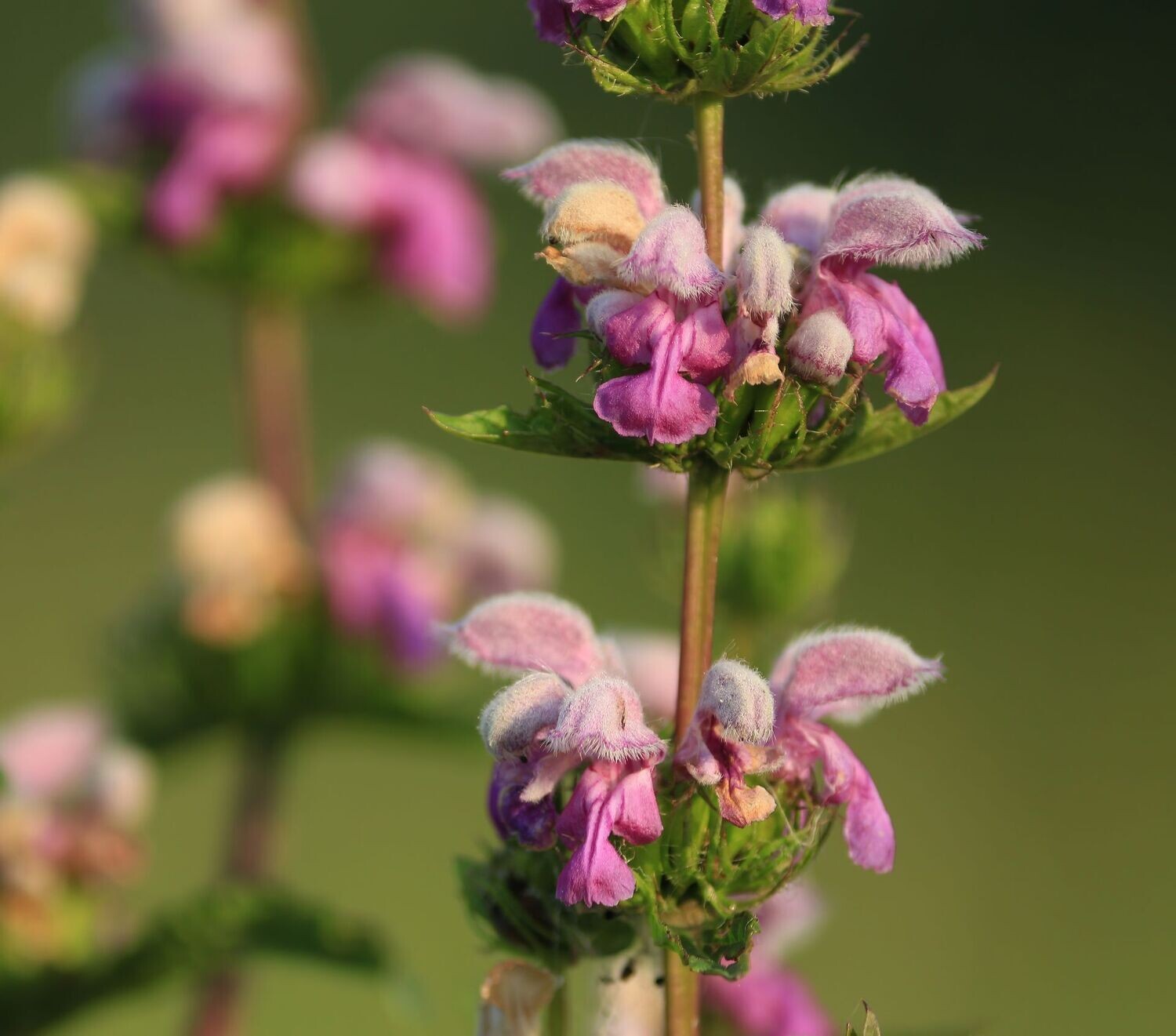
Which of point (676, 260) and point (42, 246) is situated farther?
point (42, 246)

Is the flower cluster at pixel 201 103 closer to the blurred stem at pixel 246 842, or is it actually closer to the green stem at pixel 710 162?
the blurred stem at pixel 246 842

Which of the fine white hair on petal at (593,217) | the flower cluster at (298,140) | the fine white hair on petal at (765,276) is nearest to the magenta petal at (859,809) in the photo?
the fine white hair on petal at (765,276)

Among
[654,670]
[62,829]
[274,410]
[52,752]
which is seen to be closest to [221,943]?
[62,829]

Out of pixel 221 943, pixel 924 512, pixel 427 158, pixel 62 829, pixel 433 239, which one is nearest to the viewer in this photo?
pixel 221 943

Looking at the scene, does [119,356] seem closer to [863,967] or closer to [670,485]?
[863,967]

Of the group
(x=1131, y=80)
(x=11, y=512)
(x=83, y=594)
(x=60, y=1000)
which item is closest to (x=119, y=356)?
(x=11, y=512)

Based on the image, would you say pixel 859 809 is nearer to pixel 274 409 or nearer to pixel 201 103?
pixel 274 409
